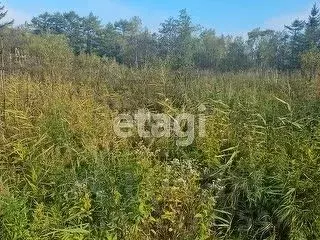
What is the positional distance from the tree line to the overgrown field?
93.0 inches

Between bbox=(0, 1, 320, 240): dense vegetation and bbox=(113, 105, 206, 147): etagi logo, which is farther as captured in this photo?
bbox=(113, 105, 206, 147): etagi logo

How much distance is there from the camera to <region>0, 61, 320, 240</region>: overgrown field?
2.90 meters

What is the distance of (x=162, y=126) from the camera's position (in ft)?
13.7

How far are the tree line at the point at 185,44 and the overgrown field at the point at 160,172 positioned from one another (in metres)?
2.36

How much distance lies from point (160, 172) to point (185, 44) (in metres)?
19.3

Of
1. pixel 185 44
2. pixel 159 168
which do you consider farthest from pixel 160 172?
pixel 185 44

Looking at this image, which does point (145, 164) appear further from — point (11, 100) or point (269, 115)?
point (11, 100)

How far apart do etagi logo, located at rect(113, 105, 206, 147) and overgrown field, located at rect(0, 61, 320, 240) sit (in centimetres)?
8

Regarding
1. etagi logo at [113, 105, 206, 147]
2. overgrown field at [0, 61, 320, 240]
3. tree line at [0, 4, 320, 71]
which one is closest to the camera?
overgrown field at [0, 61, 320, 240]

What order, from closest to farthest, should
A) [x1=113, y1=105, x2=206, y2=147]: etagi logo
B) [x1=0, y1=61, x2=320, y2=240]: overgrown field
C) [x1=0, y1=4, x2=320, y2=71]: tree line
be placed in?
[x1=0, y1=61, x2=320, y2=240]: overgrown field → [x1=113, y1=105, x2=206, y2=147]: etagi logo → [x1=0, y1=4, x2=320, y2=71]: tree line

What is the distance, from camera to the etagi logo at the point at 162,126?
156 inches

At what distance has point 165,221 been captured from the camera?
3.10 metres

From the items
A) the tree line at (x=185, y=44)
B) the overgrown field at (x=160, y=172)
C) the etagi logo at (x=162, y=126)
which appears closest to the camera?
the overgrown field at (x=160, y=172)

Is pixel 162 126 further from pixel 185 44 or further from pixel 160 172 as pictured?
pixel 185 44
